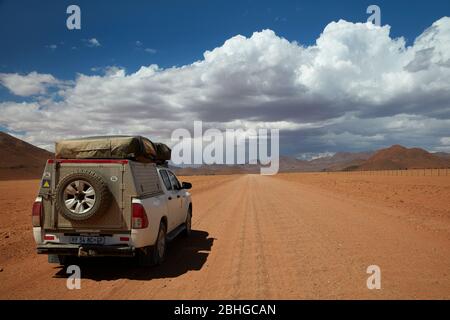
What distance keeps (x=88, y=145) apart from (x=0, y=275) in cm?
274

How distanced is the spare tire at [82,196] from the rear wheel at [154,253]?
112 centimetres

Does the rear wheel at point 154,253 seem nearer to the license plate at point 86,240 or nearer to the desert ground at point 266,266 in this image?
the desert ground at point 266,266

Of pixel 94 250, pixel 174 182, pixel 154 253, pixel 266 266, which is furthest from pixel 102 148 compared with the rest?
pixel 266 266

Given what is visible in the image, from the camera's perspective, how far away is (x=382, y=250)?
8516 mm

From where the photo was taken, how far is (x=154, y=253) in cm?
716

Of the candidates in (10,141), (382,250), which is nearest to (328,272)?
(382,250)

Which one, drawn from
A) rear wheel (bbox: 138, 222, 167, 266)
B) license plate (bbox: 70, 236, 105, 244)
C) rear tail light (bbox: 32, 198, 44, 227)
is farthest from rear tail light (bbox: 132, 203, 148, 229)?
rear tail light (bbox: 32, 198, 44, 227)

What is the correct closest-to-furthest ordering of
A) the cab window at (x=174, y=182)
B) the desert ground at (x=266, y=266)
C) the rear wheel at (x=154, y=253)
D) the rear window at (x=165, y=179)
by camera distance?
the desert ground at (x=266, y=266) → the rear wheel at (x=154, y=253) → the rear window at (x=165, y=179) → the cab window at (x=174, y=182)

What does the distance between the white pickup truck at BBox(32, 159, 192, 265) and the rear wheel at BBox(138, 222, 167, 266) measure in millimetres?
115

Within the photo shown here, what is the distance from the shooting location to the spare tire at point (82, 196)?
6.49m

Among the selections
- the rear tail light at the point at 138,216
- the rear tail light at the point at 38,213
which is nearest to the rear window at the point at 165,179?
the rear tail light at the point at 138,216
